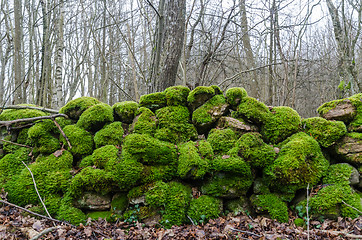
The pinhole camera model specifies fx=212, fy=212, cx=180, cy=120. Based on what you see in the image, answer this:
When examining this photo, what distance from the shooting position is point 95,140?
3.62 m

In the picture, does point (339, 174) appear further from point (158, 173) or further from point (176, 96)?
point (176, 96)

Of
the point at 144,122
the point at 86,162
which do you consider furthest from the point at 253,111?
the point at 86,162

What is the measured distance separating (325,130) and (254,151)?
1291mm

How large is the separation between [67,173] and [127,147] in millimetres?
999

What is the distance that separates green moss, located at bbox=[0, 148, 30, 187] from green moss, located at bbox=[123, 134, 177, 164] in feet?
5.69

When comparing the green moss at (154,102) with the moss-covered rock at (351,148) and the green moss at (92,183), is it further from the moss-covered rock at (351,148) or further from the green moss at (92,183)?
the moss-covered rock at (351,148)

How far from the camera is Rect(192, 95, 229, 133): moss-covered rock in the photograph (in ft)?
12.4

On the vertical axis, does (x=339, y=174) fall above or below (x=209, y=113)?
below

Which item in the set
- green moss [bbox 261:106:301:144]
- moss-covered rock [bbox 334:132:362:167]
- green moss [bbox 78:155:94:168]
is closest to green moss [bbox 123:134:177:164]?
green moss [bbox 78:155:94:168]

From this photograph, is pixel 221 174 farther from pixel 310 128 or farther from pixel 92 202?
pixel 92 202

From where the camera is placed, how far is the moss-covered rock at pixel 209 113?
12.4 feet

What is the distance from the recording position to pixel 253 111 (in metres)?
3.70

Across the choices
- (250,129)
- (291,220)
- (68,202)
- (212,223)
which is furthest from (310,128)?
(68,202)

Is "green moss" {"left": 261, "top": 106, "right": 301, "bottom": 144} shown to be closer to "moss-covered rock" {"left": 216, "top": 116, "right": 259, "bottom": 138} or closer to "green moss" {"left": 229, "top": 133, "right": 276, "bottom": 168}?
"moss-covered rock" {"left": 216, "top": 116, "right": 259, "bottom": 138}
